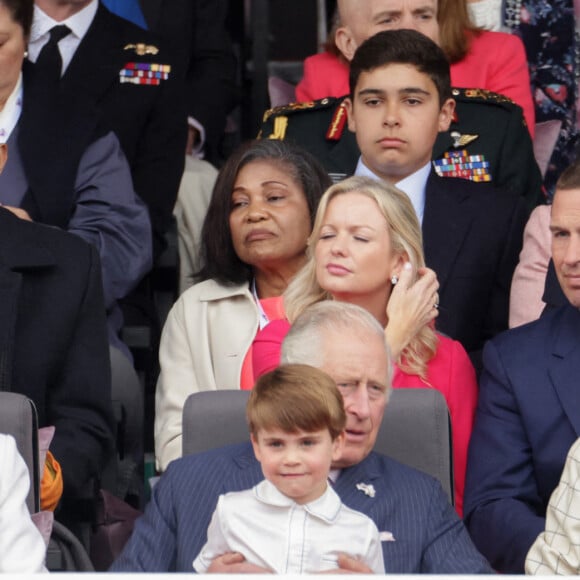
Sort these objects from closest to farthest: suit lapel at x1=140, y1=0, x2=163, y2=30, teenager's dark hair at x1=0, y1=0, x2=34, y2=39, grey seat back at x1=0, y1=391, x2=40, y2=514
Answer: grey seat back at x1=0, y1=391, x2=40, y2=514 < teenager's dark hair at x1=0, y1=0, x2=34, y2=39 < suit lapel at x1=140, y1=0, x2=163, y2=30

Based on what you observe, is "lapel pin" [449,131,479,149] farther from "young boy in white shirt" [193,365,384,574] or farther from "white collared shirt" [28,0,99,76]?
"young boy in white shirt" [193,365,384,574]

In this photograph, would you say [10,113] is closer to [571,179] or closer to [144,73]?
[144,73]

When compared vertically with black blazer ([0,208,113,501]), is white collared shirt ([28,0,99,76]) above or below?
above

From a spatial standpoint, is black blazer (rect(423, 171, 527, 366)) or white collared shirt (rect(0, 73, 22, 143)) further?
white collared shirt (rect(0, 73, 22, 143))

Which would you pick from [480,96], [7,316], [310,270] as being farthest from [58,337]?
[480,96]

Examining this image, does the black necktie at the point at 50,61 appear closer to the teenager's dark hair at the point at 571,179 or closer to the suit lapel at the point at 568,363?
the teenager's dark hair at the point at 571,179

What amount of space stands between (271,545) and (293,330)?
593 mm

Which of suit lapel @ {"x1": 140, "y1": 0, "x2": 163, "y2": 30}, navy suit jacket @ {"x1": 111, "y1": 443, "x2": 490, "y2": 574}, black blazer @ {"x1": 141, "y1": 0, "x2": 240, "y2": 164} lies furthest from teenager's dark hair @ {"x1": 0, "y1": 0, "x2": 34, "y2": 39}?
navy suit jacket @ {"x1": 111, "y1": 443, "x2": 490, "y2": 574}

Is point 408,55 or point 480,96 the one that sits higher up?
point 408,55

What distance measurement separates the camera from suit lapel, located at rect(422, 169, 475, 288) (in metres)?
4.48

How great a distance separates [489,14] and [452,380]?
198 cm

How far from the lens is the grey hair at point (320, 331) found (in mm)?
3357

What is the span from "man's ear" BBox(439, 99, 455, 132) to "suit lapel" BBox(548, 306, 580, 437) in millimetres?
1027

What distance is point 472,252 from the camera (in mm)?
4504
